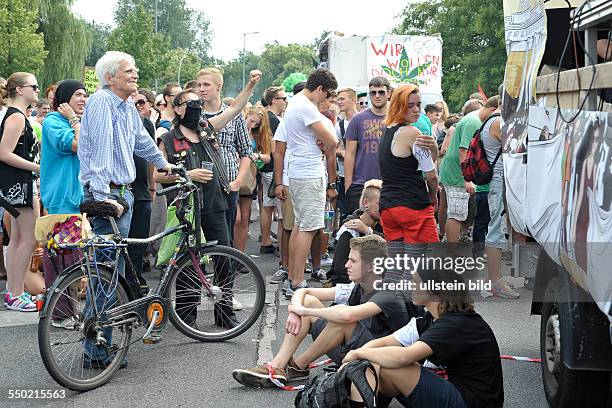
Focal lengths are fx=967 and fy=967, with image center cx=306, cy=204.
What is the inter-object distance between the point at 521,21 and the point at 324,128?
3.27 meters

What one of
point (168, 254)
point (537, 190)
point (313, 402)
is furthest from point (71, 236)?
point (537, 190)

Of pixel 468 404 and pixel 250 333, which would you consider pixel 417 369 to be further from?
pixel 250 333

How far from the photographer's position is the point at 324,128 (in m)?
8.89

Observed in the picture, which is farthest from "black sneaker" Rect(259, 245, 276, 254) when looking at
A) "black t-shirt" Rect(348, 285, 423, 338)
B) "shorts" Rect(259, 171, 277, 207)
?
"black t-shirt" Rect(348, 285, 423, 338)

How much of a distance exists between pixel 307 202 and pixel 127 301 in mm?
2906

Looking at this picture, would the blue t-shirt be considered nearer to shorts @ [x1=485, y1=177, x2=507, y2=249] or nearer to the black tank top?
the black tank top

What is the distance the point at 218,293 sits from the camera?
720 centimetres

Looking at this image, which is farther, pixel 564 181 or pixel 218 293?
pixel 218 293

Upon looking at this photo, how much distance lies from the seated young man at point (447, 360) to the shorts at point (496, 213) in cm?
391

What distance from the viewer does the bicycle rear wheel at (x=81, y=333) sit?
5.82 metres

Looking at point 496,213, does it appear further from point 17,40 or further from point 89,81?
point 17,40

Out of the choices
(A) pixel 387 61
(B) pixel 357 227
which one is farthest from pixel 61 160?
(A) pixel 387 61

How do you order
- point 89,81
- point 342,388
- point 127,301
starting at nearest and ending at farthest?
point 342,388
point 127,301
point 89,81

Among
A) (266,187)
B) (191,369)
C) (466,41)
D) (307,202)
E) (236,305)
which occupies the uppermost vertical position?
(466,41)
